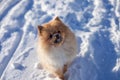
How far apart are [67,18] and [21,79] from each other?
5.37 ft

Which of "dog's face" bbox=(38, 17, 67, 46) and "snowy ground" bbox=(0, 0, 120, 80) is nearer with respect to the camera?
"dog's face" bbox=(38, 17, 67, 46)

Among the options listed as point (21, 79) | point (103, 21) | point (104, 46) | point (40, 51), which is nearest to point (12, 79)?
point (21, 79)

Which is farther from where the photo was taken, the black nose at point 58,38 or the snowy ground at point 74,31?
the snowy ground at point 74,31

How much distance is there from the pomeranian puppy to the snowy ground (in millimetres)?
153

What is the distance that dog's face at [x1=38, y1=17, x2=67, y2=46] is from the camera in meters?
4.27

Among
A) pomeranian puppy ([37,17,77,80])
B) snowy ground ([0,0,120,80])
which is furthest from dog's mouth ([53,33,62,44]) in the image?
snowy ground ([0,0,120,80])

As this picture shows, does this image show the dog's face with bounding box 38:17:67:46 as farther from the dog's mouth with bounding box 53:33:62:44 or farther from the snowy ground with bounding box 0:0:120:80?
the snowy ground with bounding box 0:0:120:80

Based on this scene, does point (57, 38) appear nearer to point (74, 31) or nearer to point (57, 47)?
point (57, 47)

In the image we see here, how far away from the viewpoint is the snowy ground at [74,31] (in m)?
4.73

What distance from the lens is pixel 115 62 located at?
4844mm

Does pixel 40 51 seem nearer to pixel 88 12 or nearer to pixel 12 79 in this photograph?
pixel 12 79

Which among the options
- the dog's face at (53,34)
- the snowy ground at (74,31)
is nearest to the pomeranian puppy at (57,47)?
the dog's face at (53,34)

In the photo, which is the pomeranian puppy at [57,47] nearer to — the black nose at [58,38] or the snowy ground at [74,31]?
the black nose at [58,38]

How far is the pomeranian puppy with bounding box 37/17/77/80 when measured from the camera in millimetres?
4301
